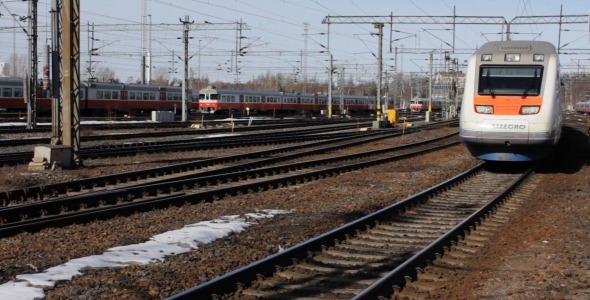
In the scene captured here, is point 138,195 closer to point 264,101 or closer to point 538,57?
point 538,57

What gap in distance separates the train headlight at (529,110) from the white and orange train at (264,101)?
4079 centimetres

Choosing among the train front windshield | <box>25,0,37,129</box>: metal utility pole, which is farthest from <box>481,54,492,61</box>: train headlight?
<box>25,0,37,129</box>: metal utility pole

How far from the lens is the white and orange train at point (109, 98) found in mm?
41656

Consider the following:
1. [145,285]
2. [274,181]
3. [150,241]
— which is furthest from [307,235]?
[274,181]

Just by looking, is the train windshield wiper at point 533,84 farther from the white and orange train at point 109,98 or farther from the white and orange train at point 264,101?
the white and orange train at point 264,101

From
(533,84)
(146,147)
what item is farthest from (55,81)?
(533,84)

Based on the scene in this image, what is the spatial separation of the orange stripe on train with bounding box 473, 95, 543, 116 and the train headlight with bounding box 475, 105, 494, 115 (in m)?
0.07

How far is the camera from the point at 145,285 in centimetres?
593

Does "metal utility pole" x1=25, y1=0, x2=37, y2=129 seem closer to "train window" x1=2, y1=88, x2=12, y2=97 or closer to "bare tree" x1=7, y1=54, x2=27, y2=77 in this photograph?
"train window" x1=2, y1=88, x2=12, y2=97

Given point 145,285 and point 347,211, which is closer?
point 145,285

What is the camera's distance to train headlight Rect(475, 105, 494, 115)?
14711 millimetres

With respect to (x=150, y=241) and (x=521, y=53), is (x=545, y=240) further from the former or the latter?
(x=521, y=53)

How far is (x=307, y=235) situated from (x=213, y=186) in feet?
16.4

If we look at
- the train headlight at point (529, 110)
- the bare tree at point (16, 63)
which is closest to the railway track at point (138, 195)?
the train headlight at point (529, 110)
